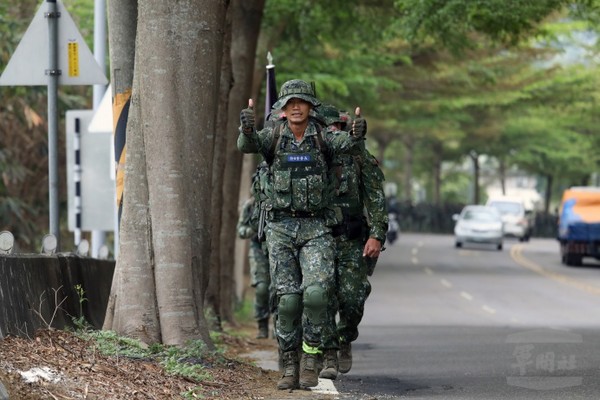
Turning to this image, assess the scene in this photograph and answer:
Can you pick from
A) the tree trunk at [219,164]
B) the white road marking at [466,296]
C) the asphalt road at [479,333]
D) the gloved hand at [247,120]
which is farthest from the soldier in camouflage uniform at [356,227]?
the white road marking at [466,296]

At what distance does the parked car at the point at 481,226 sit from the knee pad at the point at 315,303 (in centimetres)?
4025

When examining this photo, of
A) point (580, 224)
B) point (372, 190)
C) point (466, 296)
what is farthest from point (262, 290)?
point (580, 224)

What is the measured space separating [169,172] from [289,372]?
5.52 ft

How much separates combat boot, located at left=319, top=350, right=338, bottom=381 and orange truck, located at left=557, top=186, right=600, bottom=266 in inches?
1101

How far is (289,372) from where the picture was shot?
31.0ft

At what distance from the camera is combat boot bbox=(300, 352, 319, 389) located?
941 centimetres

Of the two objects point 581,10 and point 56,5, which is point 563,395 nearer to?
point 56,5

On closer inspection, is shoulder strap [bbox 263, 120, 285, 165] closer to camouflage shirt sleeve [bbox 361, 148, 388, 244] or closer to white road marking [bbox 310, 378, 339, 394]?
camouflage shirt sleeve [bbox 361, 148, 388, 244]

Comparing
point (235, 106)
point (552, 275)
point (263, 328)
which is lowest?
point (552, 275)

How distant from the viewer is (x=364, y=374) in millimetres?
11648

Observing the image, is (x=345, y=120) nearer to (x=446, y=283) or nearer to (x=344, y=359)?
(x=344, y=359)

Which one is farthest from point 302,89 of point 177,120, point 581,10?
point 581,10

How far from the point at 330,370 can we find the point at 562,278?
78.9 feet

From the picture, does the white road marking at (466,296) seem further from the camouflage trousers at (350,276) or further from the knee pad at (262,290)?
the camouflage trousers at (350,276)
